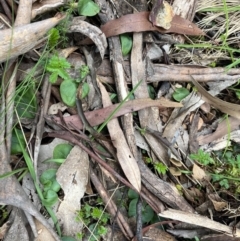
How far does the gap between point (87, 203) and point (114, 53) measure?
2.14 feet

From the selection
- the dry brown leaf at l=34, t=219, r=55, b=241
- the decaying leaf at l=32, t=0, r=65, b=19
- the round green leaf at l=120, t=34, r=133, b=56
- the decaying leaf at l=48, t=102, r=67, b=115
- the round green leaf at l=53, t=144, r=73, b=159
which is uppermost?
the decaying leaf at l=32, t=0, r=65, b=19

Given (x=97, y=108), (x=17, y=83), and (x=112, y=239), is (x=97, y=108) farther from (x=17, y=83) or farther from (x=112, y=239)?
(x=112, y=239)

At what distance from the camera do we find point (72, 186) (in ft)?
5.46

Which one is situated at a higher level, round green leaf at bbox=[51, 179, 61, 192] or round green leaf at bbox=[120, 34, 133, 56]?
round green leaf at bbox=[120, 34, 133, 56]

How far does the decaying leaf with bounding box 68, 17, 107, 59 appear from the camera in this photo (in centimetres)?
169

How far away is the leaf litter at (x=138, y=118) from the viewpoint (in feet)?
5.41

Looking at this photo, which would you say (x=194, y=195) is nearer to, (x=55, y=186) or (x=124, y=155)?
(x=124, y=155)

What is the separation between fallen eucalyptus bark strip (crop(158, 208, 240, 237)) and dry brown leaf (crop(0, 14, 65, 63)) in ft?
2.80

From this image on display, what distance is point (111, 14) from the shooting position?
176cm

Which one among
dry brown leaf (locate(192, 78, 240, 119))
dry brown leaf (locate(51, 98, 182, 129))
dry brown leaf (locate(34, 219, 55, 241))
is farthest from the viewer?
dry brown leaf (locate(192, 78, 240, 119))

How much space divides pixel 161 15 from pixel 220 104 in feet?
1.56

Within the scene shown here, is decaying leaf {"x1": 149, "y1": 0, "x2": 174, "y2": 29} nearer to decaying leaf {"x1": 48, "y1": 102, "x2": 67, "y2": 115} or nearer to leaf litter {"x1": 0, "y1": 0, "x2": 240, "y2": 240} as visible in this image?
leaf litter {"x1": 0, "y1": 0, "x2": 240, "y2": 240}

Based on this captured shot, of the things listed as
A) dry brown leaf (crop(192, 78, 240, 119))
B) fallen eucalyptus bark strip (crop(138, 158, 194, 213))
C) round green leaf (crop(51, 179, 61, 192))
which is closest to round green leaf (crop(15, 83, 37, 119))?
round green leaf (crop(51, 179, 61, 192))

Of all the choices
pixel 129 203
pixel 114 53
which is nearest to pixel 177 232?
pixel 129 203
